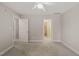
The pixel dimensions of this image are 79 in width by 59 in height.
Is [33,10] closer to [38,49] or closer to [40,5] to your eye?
[40,5]

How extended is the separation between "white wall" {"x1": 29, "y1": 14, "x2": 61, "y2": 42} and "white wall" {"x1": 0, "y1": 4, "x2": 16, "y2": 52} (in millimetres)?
534

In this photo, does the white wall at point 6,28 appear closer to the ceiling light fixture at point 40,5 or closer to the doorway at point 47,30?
the ceiling light fixture at point 40,5

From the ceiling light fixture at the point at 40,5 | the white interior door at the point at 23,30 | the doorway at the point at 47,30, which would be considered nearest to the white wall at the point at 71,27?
the doorway at the point at 47,30

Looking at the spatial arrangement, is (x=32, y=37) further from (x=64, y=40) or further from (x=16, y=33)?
(x=64, y=40)

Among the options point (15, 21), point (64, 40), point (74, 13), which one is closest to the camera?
point (15, 21)

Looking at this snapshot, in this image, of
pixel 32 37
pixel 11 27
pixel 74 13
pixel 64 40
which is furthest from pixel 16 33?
pixel 74 13

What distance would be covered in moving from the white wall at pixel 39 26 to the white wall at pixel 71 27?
223mm

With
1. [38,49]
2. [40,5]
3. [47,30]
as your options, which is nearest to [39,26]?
[47,30]

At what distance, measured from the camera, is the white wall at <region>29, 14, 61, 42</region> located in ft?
11.3

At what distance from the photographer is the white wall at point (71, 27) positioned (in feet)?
11.5

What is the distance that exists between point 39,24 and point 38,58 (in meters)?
1.01

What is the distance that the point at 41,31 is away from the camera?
3477mm

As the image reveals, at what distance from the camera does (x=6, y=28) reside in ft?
11.3

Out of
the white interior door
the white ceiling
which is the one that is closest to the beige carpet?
the white interior door
